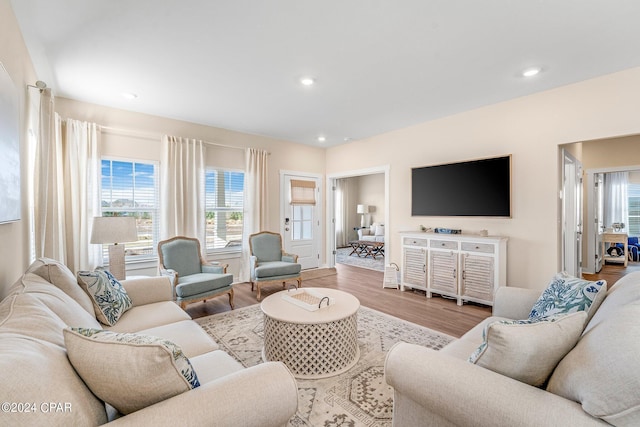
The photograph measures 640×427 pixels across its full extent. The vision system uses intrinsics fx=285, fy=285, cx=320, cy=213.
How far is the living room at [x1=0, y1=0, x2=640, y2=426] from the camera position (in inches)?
94.3

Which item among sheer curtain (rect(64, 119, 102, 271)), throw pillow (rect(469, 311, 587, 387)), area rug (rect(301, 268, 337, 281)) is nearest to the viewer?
throw pillow (rect(469, 311, 587, 387))

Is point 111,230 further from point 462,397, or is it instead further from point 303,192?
→ point 303,192

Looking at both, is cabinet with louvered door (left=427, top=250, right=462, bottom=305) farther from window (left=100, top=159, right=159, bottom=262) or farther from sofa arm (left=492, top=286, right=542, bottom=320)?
window (left=100, top=159, right=159, bottom=262)

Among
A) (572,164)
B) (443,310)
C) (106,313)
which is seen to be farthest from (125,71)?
(572,164)

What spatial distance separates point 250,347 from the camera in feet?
8.60

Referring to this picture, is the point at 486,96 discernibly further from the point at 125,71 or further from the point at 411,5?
the point at 125,71

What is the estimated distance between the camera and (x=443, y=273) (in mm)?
3945

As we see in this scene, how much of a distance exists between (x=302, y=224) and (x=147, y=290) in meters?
3.71

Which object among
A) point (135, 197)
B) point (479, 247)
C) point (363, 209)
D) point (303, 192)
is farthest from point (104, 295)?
point (363, 209)

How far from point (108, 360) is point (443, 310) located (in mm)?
3540

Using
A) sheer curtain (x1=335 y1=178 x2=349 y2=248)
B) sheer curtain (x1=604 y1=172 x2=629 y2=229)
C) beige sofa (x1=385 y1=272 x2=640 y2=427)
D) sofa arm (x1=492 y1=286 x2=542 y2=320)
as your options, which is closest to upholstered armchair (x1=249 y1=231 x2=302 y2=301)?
sofa arm (x1=492 y1=286 x2=542 y2=320)

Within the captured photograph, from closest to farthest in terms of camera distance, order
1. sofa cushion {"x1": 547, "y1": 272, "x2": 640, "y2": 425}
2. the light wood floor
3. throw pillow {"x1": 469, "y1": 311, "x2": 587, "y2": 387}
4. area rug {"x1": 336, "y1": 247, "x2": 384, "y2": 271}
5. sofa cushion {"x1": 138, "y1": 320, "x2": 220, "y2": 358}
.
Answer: sofa cushion {"x1": 547, "y1": 272, "x2": 640, "y2": 425} → throw pillow {"x1": 469, "y1": 311, "x2": 587, "y2": 387} → sofa cushion {"x1": 138, "y1": 320, "x2": 220, "y2": 358} → the light wood floor → area rug {"x1": 336, "y1": 247, "x2": 384, "y2": 271}

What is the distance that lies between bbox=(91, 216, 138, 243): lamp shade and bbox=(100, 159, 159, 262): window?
1.04m

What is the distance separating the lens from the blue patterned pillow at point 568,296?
1.43 m
